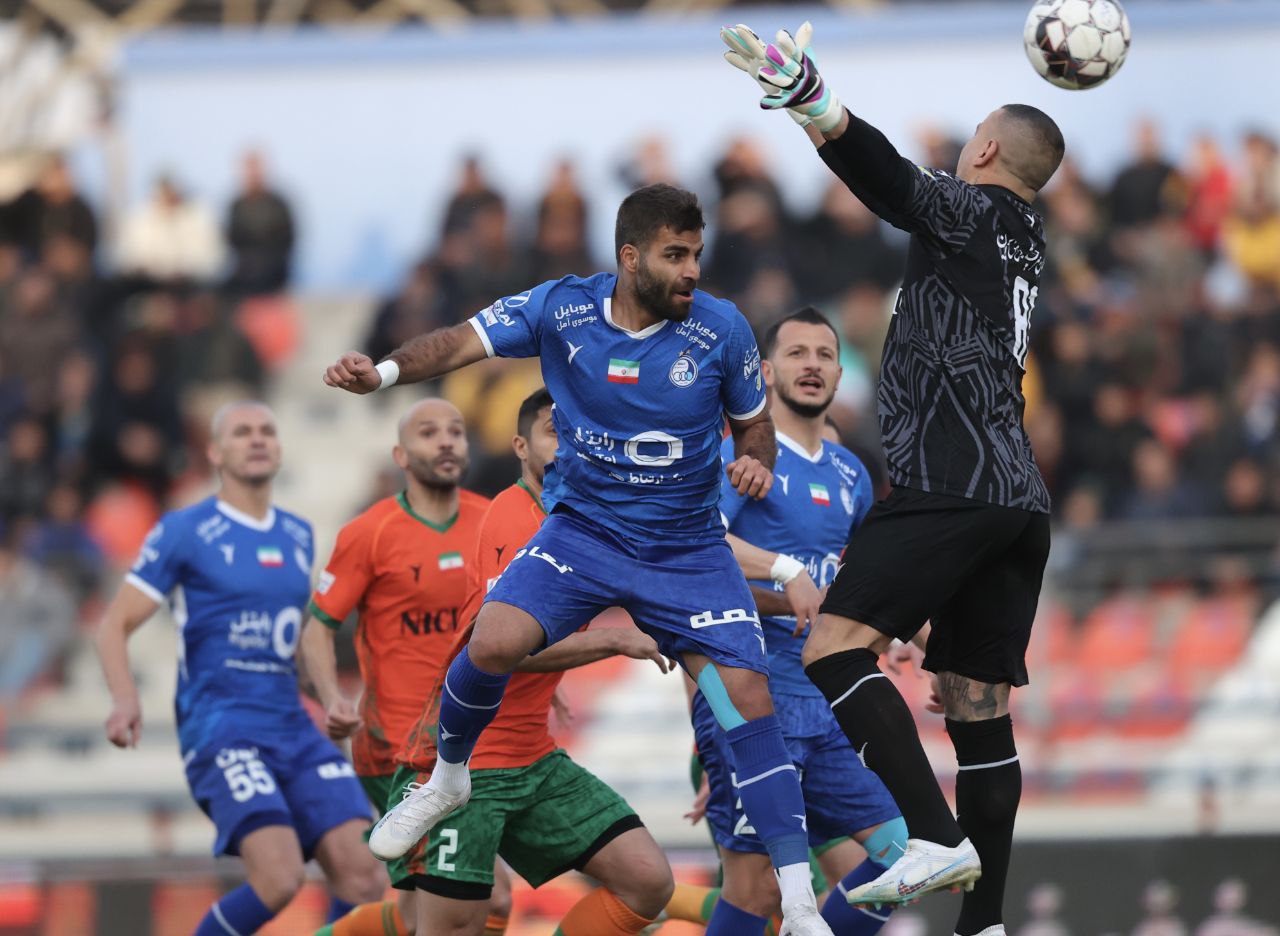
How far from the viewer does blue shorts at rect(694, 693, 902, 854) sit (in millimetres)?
7945

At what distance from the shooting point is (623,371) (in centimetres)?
680

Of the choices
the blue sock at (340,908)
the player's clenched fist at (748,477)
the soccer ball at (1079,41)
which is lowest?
the blue sock at (340,908)

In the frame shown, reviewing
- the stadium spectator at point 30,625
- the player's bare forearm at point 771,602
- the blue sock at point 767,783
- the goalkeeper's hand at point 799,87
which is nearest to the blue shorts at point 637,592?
the blue sock at point 767,783

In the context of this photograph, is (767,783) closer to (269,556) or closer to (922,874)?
(922,874)

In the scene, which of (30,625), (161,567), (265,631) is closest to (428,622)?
(265,631)

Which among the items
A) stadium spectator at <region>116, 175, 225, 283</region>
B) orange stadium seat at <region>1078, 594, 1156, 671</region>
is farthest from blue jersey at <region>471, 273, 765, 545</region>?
stadium spectator at <region>116, 175, 225, 283</region>

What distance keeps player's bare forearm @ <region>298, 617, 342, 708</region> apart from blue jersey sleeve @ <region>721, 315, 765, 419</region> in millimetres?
2623

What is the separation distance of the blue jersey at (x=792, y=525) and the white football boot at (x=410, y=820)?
5.09 ft

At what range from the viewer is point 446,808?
288 inches

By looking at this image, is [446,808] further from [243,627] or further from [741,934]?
[243,627]

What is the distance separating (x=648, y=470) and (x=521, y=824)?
1.70 meters

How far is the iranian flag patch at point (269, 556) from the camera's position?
9367mm

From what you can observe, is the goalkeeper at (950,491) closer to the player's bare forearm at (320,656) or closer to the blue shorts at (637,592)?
the blue shorts at (637,592)

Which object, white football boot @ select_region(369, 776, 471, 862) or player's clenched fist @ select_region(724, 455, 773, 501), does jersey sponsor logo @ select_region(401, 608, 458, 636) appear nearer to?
white football boot @ select_region(369, 776, 471, 862)
